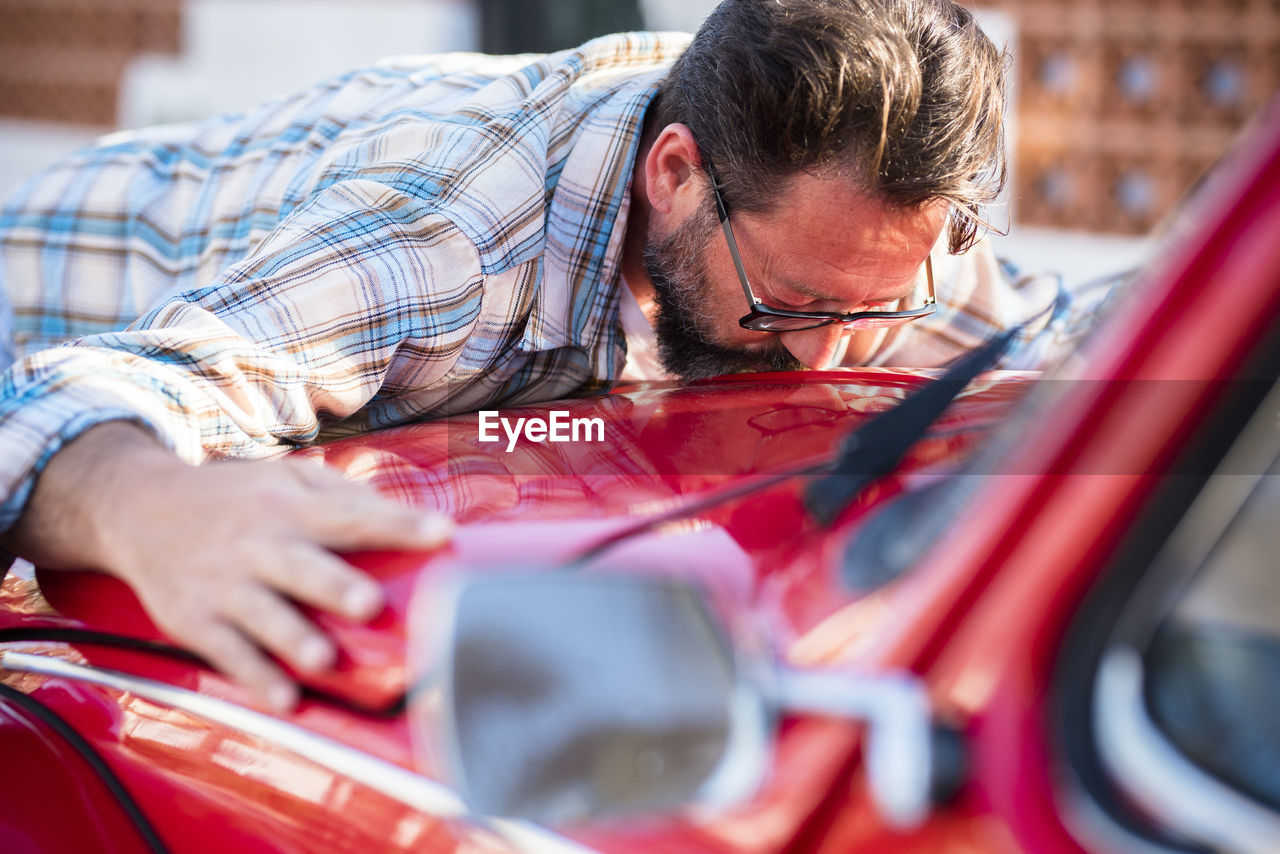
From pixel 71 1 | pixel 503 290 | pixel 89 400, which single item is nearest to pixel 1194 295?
pixel 89 400

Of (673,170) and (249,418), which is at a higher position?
(673,170)

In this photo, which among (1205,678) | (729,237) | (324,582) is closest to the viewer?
(1205,678)

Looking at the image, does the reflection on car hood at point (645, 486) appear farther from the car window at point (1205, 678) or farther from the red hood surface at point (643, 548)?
the car window at point (1205, 678)

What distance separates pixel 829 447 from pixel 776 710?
1.52ft

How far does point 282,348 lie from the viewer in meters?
1.47

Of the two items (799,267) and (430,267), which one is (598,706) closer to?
(430,267)

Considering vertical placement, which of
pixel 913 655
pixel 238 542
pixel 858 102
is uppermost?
pixel 858 102

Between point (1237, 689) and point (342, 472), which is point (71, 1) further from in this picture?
point (1237, 689)

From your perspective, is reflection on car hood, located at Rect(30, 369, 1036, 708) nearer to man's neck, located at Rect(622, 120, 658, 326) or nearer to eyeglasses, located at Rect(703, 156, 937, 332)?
eyeglasses, located at Rect(703, 156, 937, 332)

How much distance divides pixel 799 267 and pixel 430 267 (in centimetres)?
68

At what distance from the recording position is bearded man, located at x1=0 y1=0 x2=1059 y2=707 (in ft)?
3.27

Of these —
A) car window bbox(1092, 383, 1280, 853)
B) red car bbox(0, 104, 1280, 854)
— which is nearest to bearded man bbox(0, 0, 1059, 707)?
red car bbox(0, 104, 1280, 854)

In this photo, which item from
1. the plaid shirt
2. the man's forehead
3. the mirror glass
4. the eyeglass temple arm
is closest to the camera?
the mirror glass

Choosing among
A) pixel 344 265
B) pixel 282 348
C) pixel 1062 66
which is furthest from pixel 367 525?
pixel 1062 66
